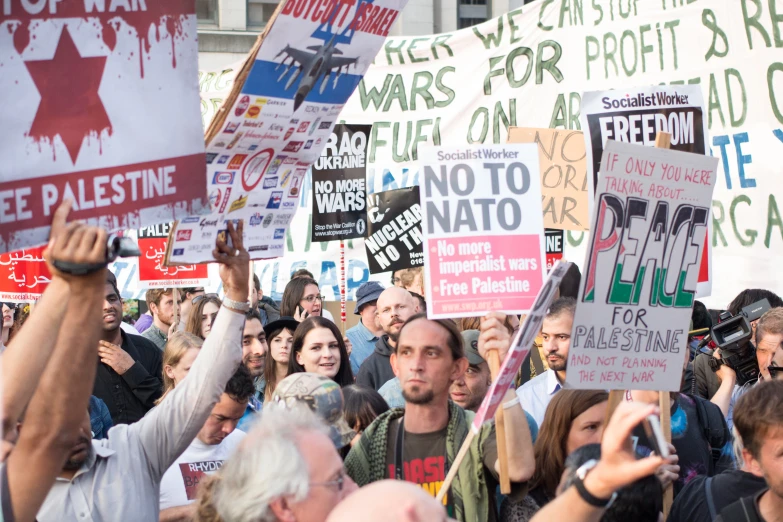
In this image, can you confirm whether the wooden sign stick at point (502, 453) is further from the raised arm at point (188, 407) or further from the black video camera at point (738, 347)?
the black video camera at point (738, 347)

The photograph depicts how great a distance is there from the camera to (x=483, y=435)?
4.07 m

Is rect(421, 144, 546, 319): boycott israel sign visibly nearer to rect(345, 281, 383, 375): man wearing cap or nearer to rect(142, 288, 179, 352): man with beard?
rect(345, 281, 383, 375): man wearing cap

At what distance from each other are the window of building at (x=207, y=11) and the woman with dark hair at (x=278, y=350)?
25.7 meters

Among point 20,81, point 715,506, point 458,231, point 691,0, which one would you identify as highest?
point 691,0

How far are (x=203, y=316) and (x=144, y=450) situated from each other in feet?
12.4

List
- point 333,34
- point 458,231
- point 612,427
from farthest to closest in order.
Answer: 1. point 458,231
2. point 333,34
3. point 612,427

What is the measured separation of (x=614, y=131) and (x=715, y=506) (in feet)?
7.87

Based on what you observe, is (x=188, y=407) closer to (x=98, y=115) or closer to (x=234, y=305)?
(x=234, y=305)

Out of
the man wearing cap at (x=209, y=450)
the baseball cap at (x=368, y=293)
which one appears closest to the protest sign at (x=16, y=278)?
the baseball cap at (x=368, y=293)

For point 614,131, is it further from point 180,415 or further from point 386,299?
point 180,415

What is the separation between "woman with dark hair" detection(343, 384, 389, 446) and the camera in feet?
15.1

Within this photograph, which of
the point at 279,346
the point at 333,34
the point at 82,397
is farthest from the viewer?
the point at 279,346

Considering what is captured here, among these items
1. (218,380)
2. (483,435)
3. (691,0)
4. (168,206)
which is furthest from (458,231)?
(691,0)

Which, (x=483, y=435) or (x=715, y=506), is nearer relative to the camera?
(x=715, y=506)
